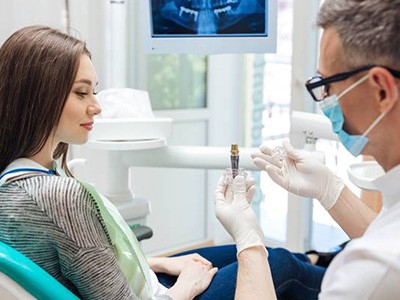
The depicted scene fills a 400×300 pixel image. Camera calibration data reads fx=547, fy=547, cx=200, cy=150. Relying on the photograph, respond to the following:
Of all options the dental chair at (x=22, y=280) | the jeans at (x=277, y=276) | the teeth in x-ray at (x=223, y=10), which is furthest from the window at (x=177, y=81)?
the dental chair at (x=22, y=280)

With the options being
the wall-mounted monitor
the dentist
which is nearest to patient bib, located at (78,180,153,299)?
the dentist

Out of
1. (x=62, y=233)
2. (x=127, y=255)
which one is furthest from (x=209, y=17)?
(x=62, y=233)

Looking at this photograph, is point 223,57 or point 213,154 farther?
point 223,57

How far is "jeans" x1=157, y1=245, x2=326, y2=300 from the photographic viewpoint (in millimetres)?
1501

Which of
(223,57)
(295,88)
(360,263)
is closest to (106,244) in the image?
(360,263)

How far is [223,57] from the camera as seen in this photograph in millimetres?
3307

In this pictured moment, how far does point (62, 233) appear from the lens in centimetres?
114

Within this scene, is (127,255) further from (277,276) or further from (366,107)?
(366,107)

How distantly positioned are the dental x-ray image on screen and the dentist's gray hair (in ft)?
3.47

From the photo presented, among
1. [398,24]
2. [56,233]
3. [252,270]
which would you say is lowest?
[252,270]

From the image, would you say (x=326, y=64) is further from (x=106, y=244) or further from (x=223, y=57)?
(x=223, y=57)

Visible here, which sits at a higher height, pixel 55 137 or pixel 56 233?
pixel 55 137

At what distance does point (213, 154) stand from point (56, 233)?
3.11 feet

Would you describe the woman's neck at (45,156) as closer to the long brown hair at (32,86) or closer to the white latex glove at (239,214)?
the long brown hair at (32,86)
